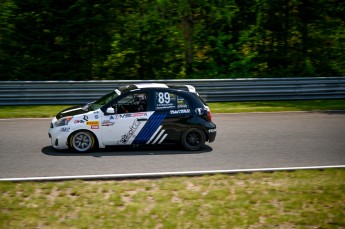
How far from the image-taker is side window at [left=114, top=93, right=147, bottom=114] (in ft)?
38.2

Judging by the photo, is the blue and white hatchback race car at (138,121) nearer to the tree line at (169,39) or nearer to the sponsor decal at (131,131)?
the sponsor decal at (131,131)

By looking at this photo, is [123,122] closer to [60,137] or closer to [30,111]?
[60,137]

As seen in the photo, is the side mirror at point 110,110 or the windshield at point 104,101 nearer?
the side mirror at point 110,110

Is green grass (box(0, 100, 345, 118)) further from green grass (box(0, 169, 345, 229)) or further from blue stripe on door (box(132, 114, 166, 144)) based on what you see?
green grass (box(0, 169, 345, 229))

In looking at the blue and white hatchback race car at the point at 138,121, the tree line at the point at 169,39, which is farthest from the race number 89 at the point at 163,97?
the tree line at the point at 169,39

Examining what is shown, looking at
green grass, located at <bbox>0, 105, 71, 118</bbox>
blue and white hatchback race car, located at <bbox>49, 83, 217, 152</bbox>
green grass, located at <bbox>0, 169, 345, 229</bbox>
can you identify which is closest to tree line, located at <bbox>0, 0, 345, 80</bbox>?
green grass, located at <bbox>0, 105, 71, 118</bbox>

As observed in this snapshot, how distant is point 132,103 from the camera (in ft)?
38.5

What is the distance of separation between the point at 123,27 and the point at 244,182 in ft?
47.0

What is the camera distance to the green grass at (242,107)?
16.3 metres

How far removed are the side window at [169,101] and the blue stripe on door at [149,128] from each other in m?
0.24

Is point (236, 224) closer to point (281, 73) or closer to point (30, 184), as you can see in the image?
point (30, 184)

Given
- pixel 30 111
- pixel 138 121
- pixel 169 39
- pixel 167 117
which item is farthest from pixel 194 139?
pixel 169 39

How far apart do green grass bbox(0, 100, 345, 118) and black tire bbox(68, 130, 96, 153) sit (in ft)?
16.0

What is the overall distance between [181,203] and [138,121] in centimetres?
392
